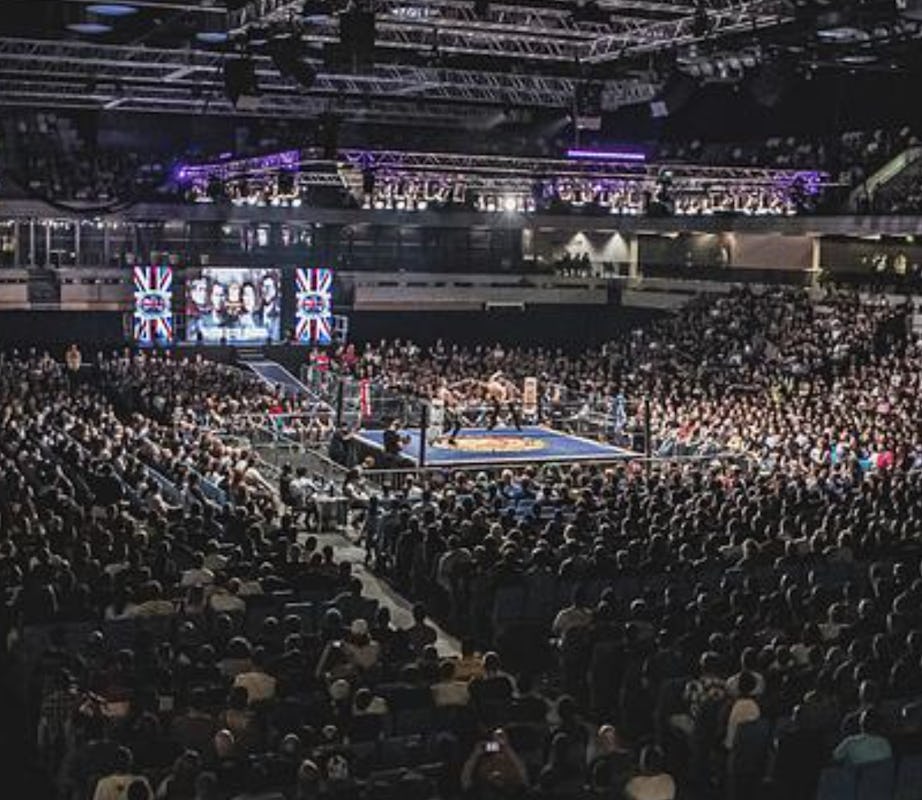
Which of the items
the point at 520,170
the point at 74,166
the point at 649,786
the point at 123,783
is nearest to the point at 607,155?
the point at 520,170

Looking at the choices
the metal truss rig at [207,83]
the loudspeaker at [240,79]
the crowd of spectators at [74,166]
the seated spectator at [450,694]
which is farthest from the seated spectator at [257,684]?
the crowd of spectators at [74,166]

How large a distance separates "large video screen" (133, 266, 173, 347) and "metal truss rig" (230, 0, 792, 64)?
16429 mm

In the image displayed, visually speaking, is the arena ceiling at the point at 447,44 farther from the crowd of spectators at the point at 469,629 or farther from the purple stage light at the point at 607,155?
the crowd of spectators at the point at 469,629

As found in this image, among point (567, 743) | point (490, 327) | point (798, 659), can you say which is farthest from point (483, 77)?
point (567, 743)

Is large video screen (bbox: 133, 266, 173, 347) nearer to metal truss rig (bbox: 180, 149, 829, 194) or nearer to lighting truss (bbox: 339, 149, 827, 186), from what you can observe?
metal truss rig (bbox: 180, 149, 829, 194)

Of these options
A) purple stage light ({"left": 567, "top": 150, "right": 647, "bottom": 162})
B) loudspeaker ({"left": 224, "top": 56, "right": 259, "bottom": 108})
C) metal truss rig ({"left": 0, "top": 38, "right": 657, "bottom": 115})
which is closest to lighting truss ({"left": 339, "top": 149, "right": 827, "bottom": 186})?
purple stage light ({"left": 567, "top": 150, "right": 647, "bottom": 162})

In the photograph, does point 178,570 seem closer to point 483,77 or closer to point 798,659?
point 798,659

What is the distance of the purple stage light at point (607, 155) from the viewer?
29.6 metres

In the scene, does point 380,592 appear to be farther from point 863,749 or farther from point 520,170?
point 520,170

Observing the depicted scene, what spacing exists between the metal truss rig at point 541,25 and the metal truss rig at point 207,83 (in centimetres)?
261

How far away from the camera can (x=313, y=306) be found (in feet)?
134

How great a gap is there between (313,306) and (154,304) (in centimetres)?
498

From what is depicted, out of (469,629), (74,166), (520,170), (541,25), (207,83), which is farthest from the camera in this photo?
(74,166)

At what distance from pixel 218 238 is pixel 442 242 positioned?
26.9 ft
